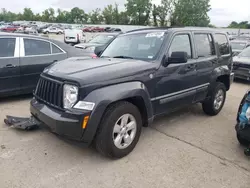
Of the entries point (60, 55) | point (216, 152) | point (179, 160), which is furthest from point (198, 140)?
point (60, 55)

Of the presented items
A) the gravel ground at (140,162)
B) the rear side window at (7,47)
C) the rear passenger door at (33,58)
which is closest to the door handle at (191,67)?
the gravel ground at (140,162)

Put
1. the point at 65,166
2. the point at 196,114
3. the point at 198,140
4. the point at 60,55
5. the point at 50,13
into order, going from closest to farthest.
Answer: the point at 65,166, the point at 198,140, the point at 196,114, the point at 60,55, the point at 50,13

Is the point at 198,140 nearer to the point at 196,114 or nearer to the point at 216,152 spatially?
the point at 216,152

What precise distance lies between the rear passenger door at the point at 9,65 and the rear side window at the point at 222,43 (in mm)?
4472

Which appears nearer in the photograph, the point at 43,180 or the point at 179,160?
the point at 43,180

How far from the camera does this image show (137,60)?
3.75 meters

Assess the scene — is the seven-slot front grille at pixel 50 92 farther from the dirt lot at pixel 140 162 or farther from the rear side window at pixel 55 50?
the rear side window at pixel 55 50

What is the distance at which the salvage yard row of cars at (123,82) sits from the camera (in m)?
2.97

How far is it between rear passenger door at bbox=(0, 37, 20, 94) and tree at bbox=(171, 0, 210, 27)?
6801 cm

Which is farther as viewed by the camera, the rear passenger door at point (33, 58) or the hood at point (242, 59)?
the hood at point (242, 59)

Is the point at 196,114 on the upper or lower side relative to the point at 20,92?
lower

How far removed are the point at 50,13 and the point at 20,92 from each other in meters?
118

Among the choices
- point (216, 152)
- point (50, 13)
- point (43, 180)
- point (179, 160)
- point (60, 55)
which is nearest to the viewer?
point (43, 180)

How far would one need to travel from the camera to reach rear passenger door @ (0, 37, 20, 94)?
17.7 feet
